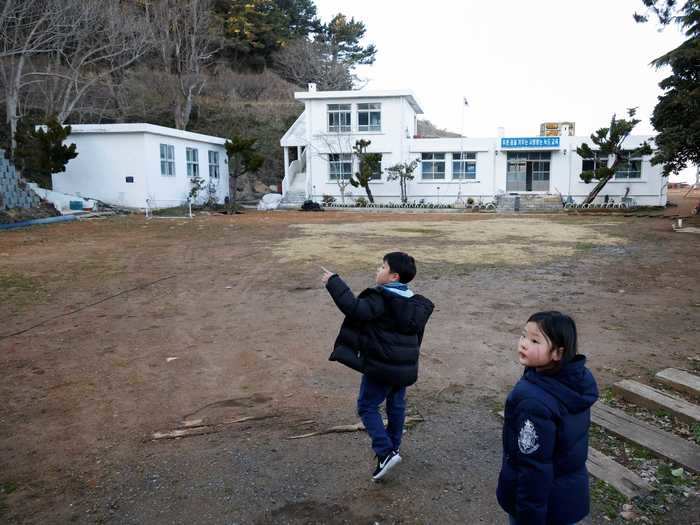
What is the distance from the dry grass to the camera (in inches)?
438

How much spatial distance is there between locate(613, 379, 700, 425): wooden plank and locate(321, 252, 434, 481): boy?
199cm

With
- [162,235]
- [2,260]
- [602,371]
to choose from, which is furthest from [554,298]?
[162,235]

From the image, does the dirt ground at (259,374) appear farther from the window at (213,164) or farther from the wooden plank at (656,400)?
the window at (213,164)

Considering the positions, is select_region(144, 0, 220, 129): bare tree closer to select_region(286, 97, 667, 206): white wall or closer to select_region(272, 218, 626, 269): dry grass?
select_region(286, 97, 667, 206): white wall

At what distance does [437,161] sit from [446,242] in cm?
1815

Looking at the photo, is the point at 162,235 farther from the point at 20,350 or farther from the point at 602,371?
the point at 602,371

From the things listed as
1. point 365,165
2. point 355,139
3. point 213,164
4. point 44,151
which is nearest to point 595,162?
point 365,165

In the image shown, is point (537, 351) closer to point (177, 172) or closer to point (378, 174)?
point (177, 172)

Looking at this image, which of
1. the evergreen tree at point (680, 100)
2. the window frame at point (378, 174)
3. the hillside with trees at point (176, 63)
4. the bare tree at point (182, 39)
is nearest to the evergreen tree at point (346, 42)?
the hillside with trees at point (176, 63)

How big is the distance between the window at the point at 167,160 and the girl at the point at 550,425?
2473 cm

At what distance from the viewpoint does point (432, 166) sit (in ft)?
103

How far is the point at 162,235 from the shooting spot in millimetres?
15703

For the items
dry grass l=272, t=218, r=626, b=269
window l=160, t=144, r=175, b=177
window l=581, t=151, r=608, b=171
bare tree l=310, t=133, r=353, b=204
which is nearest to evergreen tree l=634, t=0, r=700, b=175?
dry grass l=272, t=218, r=626, b=269

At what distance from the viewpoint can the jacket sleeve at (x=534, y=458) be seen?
1812mm
